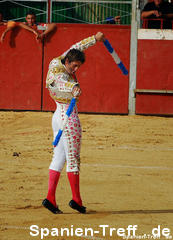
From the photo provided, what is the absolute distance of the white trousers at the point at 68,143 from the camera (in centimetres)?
495

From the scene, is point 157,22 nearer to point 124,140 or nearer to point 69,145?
point 124,140

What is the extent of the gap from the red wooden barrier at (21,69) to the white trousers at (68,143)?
25.0 ft

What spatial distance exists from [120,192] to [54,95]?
152 cm

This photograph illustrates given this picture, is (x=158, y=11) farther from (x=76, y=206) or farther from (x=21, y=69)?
(x=76, y=206)

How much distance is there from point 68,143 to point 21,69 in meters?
7.87

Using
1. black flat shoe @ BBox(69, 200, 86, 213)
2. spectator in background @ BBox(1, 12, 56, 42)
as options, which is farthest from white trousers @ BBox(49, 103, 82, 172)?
spectator in background @ BBox(1, 12, 56, 42)

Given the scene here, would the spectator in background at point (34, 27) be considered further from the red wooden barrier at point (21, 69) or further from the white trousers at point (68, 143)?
the white trousers at point (68, 143)

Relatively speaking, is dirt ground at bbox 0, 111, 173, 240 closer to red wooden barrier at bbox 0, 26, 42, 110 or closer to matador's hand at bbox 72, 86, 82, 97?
red wooden barrier at bbox 0, 26, 42, 110

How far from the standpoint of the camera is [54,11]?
1602 cm

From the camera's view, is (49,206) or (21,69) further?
(21,69)

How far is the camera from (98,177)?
265 inches

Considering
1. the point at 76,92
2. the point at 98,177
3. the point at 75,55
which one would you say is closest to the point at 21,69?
the point at 98,177

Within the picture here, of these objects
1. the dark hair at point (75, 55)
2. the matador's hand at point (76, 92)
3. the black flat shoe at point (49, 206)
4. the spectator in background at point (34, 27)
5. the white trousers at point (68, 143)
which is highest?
the spectator in background at point (34, 27)

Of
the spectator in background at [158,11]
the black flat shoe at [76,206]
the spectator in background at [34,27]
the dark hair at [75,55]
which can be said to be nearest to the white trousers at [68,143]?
the black flat shoe at [76,206]
